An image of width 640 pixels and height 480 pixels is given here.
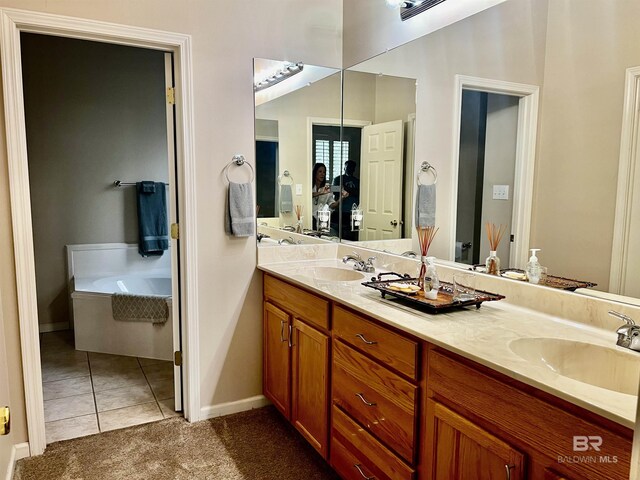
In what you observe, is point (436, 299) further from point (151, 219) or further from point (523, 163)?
point (151, 219)

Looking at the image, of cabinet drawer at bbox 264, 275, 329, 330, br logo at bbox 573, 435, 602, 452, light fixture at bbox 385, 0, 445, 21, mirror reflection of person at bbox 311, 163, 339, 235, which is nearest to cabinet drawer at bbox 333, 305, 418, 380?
cabinet drawer at bbox 264, 275, 329, 330

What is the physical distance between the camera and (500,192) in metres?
1.88

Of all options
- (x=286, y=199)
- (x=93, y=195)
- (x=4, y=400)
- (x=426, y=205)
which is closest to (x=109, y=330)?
(x=93, y=195)

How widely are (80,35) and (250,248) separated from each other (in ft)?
4.50

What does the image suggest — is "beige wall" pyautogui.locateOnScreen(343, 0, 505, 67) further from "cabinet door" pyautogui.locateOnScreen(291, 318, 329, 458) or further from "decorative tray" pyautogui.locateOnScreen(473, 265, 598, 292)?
"cabinet door" pyautogui.locateOnScreen(291, 318, 329, 458)

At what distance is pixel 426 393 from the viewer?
146cm

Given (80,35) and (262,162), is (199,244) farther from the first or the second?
(80,35)

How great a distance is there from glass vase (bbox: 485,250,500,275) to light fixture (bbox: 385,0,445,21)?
120 centimetres

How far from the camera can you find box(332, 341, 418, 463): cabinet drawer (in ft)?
5.00

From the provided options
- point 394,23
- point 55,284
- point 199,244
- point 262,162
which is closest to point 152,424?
point 199,244

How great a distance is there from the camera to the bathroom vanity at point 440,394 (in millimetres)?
1010

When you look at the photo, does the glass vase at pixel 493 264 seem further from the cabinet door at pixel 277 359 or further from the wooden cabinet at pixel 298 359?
the cabinet door at pixel 277 359

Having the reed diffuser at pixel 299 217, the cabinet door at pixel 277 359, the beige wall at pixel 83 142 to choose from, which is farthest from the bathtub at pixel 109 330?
the reed diffuser at pixel 299 217

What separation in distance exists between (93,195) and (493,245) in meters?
3.71
